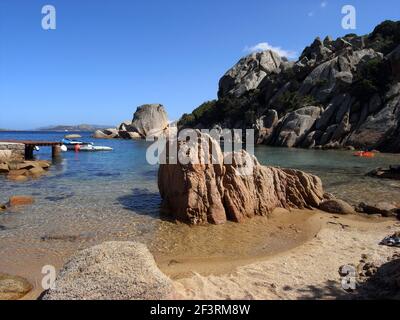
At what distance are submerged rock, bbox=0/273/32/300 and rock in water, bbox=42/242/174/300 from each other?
6.89 ft

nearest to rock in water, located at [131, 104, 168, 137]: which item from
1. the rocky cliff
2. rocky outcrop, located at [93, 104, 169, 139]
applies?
rocky outcrop, located at [93, 104, 169, 139]

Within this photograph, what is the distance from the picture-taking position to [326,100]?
245 ft

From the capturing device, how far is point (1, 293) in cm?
849

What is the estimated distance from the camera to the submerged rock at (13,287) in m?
8.44

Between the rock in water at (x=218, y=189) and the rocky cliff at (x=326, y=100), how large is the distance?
47.6m

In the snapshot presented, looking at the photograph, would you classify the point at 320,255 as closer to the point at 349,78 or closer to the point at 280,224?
the point at 280,224

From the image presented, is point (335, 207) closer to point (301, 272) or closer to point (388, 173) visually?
point (301, 272)

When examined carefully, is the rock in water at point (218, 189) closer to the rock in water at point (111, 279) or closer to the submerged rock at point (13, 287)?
the submerged rock at point (13, 287)

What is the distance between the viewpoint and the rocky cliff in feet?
202

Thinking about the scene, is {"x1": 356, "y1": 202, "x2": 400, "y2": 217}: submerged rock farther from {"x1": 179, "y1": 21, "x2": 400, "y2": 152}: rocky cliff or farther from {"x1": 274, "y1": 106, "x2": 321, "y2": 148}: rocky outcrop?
{"x1": 274, "y1": 106, "x2": 321, "y2": 148}: rocky outcrop

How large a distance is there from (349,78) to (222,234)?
6862 cm

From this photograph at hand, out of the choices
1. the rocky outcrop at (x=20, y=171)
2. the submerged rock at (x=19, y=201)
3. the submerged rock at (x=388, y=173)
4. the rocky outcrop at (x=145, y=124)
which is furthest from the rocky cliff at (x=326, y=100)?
the submerged rock at (x=19, y=201)
